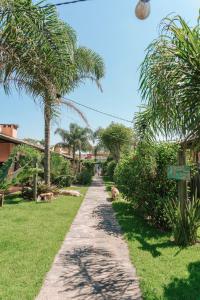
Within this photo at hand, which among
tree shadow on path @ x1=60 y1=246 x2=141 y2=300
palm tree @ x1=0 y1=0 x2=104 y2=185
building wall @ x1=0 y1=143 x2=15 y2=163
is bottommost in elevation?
tree shadow on path @ x1=60 y1=246 x2=141 y2=300

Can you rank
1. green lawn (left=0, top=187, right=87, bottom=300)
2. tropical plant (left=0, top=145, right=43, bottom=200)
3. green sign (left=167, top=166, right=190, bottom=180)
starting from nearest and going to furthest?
green lawn (left=0, top=187, right=87, bottom=300) → green sign (left=167, top=166, right=190, bottom=180) → tropical plant (left=0, top=145, right=43, bottom=200)

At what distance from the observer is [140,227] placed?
31.5 ft

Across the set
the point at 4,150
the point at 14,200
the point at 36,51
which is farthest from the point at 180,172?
the point at 4,150

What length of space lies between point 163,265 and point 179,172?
2.32 meters

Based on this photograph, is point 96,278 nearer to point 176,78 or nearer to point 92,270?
point 92,270

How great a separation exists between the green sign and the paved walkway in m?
2.02

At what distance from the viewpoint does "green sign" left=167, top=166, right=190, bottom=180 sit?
747 cm

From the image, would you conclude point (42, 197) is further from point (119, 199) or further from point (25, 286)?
point (25, 286)

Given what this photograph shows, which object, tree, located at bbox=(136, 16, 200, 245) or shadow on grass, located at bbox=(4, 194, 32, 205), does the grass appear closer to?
tree, located at bbox=(136, 16, 200, 245)

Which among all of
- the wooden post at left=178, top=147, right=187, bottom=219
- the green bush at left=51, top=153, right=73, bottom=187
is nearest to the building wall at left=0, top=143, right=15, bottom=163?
the green bush at left=51, top=153, right=73, bottom=187

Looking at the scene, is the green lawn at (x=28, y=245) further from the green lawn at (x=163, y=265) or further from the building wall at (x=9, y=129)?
the building wall at (x=9, y=129)

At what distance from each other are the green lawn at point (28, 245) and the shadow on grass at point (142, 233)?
5.75ft

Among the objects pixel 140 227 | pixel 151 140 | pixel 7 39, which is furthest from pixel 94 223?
pixel 7 39

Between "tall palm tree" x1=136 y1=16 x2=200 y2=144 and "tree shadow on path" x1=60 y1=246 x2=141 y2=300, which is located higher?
"tall palm tree" x1=136 y1=16 x2=200 y2=144
